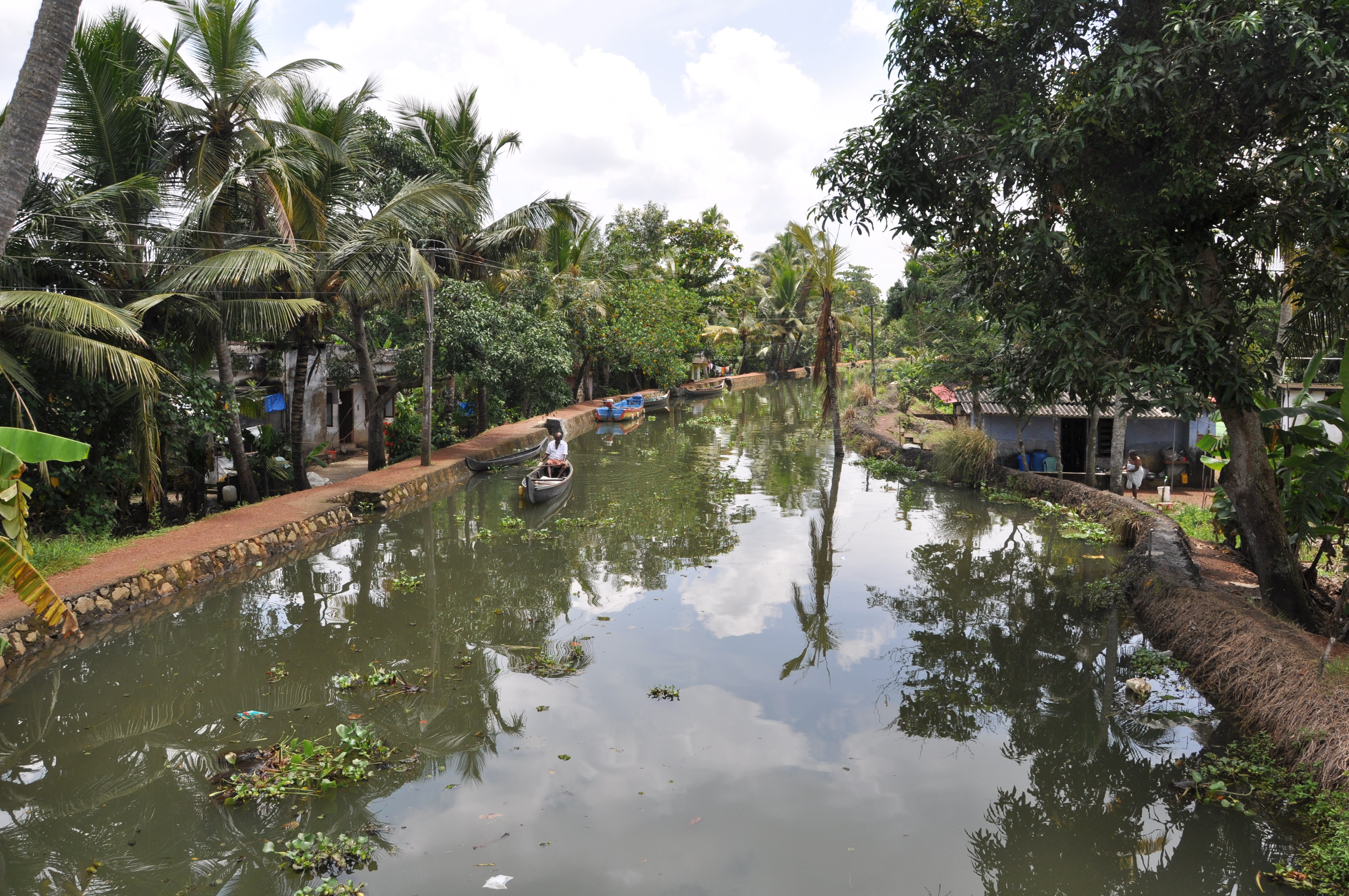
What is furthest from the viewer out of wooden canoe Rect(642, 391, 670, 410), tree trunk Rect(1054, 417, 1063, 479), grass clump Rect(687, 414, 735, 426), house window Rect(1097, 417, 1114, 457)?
wooden canoe Rect(642, 391, 670, 410)

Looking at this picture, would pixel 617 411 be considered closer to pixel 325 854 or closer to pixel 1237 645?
pixel 1237 645

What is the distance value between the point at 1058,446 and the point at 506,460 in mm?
13041

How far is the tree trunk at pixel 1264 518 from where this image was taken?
8.41m

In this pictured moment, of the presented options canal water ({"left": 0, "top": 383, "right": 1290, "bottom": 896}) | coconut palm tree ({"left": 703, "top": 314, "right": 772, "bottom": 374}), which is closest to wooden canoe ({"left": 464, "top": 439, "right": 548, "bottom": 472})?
canal water ({"left": 0, "top": 383, "right": 1290, "bottom": 896})

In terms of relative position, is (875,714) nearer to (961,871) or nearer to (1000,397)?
(961,871)

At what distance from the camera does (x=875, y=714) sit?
7656 millimetres

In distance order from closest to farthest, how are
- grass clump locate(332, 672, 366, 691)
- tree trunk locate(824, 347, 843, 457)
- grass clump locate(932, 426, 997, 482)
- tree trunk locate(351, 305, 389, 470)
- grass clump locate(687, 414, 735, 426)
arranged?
grass clump locate(332, 672, 366, 691), tree trunk locate(351, 305, 389, 470), grass clump locate(932, 426, 997, 482), tree trunk locate(824, 347, 843, 457), grass clump locate(687, 414, 735, 426)

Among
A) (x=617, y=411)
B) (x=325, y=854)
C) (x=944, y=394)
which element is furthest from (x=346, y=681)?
(x=617, y=411)

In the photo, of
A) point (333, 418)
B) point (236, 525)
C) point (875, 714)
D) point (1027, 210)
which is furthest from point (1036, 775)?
point (333, 418)

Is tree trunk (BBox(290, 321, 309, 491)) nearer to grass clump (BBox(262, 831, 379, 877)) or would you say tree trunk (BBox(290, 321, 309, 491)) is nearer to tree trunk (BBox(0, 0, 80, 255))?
tree trunk (BBox(0, 0, 80, 255))

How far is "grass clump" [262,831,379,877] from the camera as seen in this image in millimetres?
5086

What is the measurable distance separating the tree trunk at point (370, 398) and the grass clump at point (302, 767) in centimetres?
1277

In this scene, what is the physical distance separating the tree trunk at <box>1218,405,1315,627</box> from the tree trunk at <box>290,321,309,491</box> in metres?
14.9

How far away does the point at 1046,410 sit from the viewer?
17.5 metres
